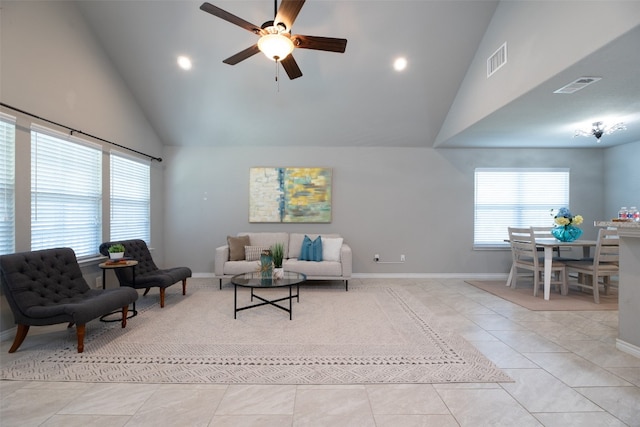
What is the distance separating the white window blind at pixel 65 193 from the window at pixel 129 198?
336mm

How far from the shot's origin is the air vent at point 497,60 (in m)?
3.69

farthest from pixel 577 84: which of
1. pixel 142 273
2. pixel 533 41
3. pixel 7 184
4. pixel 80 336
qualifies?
pixel 7 184

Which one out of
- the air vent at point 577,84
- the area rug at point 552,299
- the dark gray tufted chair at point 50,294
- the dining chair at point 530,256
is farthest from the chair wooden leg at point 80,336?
the dining chair at point 530,256

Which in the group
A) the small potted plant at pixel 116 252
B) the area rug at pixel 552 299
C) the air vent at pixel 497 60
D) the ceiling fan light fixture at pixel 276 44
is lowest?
the area rug at pixel 552 299

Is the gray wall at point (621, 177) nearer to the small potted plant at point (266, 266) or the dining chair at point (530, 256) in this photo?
the dining chair at point (530, 256)

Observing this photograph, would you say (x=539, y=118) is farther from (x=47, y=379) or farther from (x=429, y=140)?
(x=47, y=379)

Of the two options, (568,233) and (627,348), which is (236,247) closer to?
(627,348)

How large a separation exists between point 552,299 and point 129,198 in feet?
20.6

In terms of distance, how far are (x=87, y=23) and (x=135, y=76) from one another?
822mm

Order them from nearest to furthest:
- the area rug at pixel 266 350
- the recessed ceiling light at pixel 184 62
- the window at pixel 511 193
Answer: the area rug at pixel 266 350 → the recessed ceiling light at pixel 184 62 → the window at pixel 511 193

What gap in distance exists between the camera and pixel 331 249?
522cm

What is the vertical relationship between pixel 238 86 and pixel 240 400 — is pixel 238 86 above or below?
above

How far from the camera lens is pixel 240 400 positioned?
2.02 meters

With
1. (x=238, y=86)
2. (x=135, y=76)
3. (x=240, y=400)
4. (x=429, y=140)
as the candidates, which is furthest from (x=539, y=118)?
(x=135, y=76)
